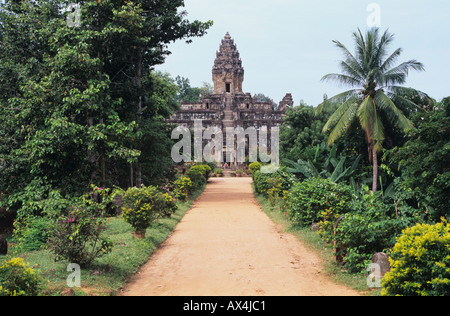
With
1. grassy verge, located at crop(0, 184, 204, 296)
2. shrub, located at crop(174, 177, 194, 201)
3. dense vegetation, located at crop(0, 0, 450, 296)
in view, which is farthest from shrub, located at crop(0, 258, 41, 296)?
shrub, located at crop(174, 177, 194, 201)

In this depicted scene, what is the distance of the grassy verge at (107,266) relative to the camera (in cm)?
596

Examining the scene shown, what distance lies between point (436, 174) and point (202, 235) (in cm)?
606

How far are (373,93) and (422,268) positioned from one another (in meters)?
10.1

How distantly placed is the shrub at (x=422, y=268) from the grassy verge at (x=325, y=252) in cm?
72

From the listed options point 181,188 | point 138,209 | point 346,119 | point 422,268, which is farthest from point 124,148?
point 422,268

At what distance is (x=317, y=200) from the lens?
10.6 meters

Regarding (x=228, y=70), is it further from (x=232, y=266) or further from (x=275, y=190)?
(x=232, y=266)

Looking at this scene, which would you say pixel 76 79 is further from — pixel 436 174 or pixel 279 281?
pixel 436 174

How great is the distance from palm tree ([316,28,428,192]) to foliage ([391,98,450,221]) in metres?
4.96

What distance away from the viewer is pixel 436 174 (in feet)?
24.6

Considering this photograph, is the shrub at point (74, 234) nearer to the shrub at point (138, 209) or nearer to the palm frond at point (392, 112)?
the shrub at point (138, 209)

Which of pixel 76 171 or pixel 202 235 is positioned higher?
pixel 76 171
